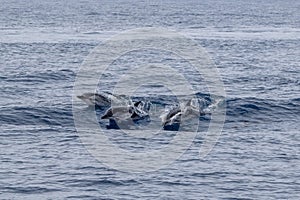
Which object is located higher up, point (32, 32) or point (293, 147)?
point (32, 32)

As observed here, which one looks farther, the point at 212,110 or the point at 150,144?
the point at 212,110

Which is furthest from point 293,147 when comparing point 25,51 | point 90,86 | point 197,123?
point 25,51

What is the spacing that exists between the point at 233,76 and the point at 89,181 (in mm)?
26733

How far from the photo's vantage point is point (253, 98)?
4241 centimetres

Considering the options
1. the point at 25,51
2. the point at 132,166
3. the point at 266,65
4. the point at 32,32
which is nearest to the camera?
the point at 132,166

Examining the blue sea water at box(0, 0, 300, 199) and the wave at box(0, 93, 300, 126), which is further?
the wave at box(0, 93, 300, 126)

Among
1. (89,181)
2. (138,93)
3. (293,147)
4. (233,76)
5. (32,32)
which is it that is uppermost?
(32,32)

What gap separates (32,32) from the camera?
294 ft

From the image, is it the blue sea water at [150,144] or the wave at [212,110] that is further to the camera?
the wave at [212,110]

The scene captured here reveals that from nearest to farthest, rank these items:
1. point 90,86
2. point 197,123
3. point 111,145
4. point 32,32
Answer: point 111,145 → point 197,123 → point 90,86 → point 32,32

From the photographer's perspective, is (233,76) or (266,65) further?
(266,65)

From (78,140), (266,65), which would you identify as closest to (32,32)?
(266,65)

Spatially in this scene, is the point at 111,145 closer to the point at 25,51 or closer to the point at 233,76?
the point at 233,76

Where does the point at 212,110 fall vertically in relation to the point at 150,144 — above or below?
above
